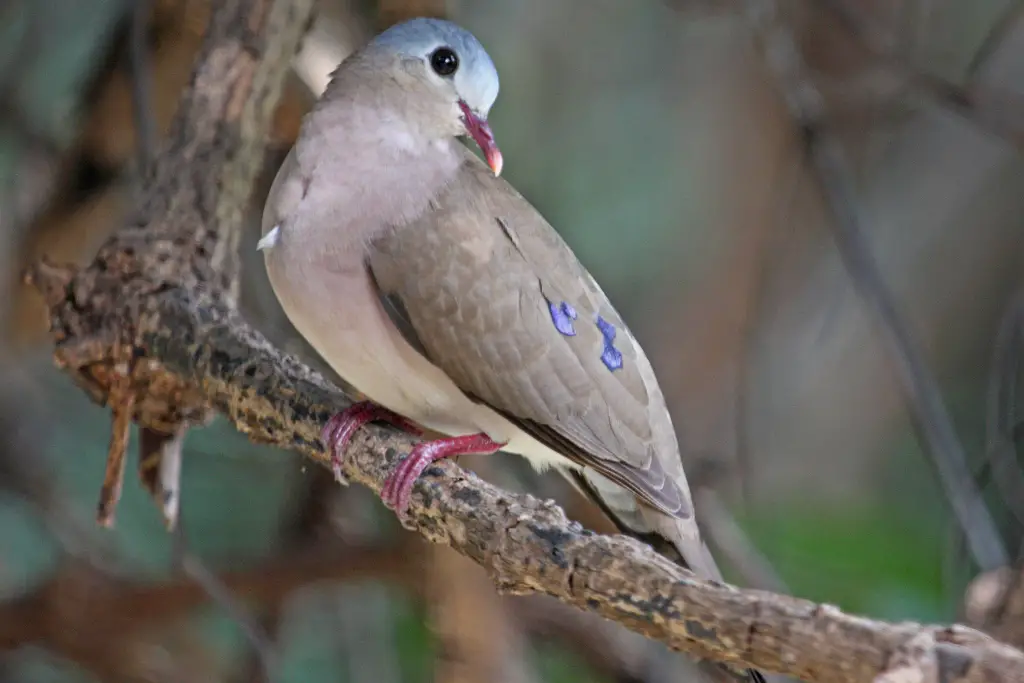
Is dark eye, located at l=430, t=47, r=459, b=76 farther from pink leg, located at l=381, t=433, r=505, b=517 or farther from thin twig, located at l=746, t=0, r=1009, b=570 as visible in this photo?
thin twig, located at l=746, t=0, r=1009, b=570

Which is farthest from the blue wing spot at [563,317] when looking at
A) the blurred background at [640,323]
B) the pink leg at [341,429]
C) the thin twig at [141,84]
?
the thin twig at [141,84]

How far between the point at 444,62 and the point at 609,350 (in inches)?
18.9

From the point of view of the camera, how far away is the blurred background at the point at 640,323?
212cm

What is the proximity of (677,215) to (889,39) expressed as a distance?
94cm

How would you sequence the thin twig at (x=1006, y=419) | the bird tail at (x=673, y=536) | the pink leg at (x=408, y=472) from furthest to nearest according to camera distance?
the thin twig at (x=1006, y=419)
the bird tail at (x=673, y=536)
the pink leg at (x=408, y=472)

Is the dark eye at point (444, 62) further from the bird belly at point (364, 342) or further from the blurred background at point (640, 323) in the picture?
the blurred background at point (640, 323)

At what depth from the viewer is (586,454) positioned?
1.41 m

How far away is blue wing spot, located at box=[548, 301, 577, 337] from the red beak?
0.22 meters

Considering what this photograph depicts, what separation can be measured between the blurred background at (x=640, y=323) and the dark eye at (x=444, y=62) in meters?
0.51

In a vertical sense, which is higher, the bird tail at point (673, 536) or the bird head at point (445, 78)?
the bird head at point (445, 78)

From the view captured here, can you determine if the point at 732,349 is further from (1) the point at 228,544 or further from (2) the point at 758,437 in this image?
(1) the point at 228,544

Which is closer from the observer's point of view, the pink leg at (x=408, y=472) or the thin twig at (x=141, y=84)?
the pink leg at (x=408, y=472)

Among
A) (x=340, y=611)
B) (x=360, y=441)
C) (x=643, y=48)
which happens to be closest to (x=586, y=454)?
(x=360, y=441)

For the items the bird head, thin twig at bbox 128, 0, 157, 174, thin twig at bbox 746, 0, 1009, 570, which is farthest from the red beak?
thin twig at bbox 746, 0, 1009, 570
